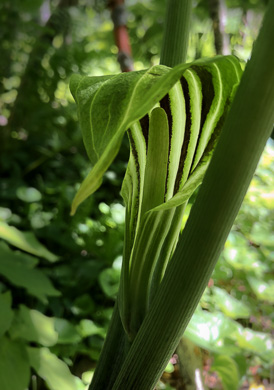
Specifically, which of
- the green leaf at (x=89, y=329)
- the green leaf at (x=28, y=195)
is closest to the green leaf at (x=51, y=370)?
the green leaf at (x=89, y=329)

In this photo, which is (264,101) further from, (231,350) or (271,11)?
(231,350)

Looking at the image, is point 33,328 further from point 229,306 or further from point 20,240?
point 229,306

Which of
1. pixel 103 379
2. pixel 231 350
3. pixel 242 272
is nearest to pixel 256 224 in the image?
pixel 242 272

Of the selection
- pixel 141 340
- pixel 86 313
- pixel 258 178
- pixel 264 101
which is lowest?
pixel 86 313

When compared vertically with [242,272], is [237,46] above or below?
above

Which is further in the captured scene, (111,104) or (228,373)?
(228,373)

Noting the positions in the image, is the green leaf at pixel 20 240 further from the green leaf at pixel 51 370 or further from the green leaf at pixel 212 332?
the green leaf at pixel 212 332

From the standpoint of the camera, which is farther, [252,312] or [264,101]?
[252,312]

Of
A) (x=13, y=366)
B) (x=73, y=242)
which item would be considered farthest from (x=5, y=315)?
(x=73, y=242)
